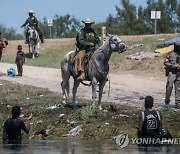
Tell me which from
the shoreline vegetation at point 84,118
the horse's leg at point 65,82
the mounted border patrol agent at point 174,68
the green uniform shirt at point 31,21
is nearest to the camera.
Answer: the shoreline vegetation at point 84,118

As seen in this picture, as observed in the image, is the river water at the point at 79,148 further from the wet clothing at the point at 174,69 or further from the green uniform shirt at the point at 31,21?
the green uniform shirt at the point at 31,21

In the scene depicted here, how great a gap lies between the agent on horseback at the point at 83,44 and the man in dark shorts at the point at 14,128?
212 inches

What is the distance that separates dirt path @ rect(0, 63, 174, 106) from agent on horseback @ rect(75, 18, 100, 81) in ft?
11.5

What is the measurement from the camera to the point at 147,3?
77062 millimetres

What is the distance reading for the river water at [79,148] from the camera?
15.9 metres

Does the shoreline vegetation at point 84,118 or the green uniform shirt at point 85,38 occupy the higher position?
the green uniform shirt at point 85,38

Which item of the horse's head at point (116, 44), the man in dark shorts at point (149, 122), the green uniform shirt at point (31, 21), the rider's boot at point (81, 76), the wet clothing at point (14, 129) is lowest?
A: the wet clothing at point (14, 129)

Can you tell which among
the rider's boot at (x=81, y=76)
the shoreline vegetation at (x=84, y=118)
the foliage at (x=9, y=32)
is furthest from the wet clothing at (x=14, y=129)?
the foliage at (x=9, y=32)

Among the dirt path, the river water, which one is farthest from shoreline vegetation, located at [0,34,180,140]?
the river water

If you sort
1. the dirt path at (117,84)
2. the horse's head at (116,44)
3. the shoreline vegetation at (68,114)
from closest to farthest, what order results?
the shoreline vegetation at (68,114) → the horse's head at (116,44) → the dirt path at (117,84)

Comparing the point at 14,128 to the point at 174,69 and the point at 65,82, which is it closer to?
the point at 65,82

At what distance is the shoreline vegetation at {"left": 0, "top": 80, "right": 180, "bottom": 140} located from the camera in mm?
20750

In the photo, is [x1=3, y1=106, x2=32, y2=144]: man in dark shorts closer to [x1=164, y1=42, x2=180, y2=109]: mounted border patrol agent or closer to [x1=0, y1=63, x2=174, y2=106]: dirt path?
[x1=164, y1=42, x2=180, y2=109]: mounted border patrol agent

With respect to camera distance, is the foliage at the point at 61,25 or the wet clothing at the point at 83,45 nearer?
the wet clothing at the point at 83,45
